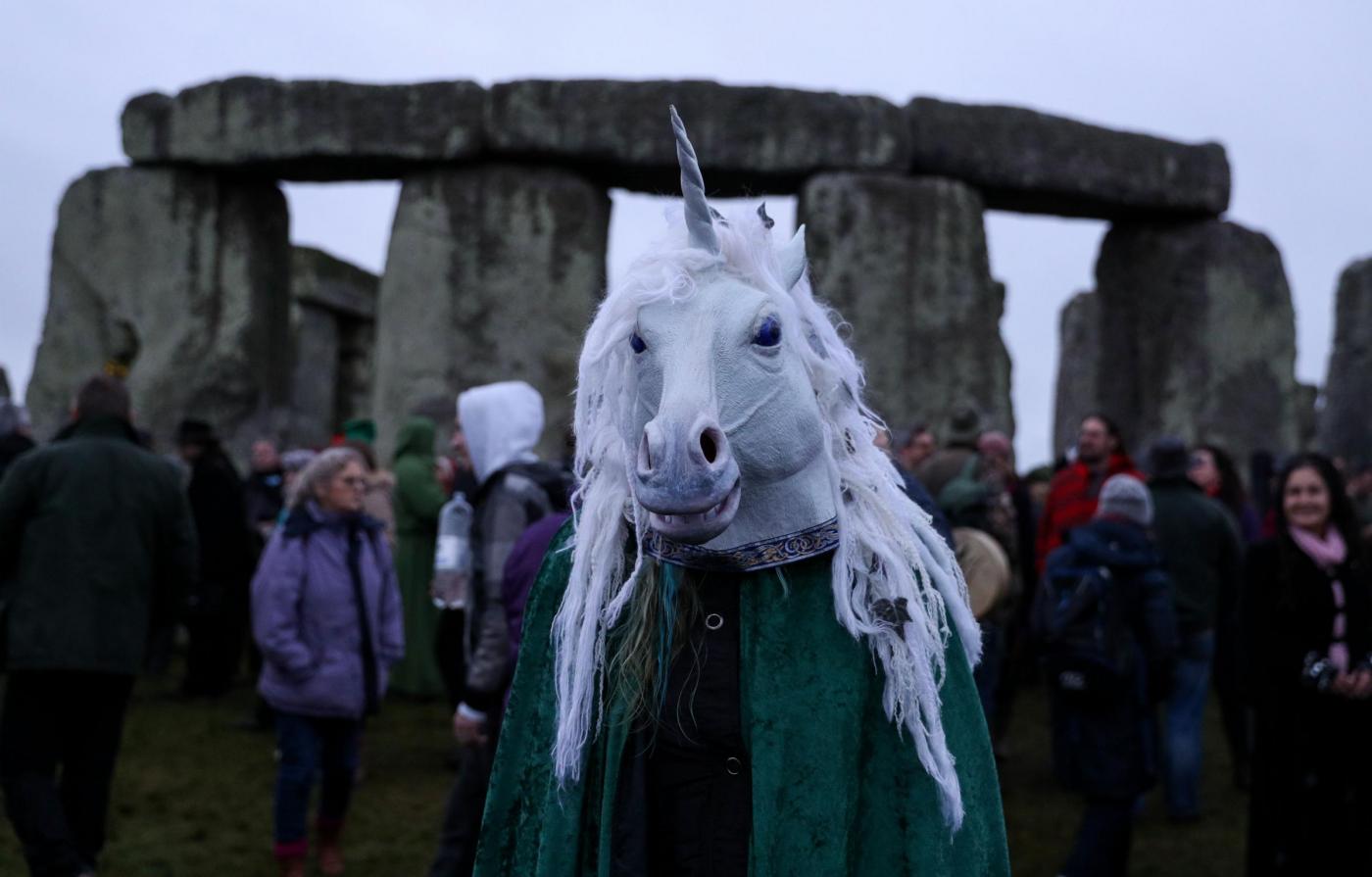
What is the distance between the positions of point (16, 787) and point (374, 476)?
3.79 m

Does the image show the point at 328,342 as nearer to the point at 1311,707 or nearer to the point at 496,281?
the point at 496,281

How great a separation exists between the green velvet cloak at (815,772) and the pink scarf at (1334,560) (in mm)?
2988

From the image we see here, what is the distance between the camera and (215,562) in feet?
27.7

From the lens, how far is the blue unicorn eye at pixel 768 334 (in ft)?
7.25

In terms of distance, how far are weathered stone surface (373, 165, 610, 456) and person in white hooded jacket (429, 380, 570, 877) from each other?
517 centimetres

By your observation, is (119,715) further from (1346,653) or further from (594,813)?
(1346,653)

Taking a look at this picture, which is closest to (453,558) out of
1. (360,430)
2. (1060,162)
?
(360,430)

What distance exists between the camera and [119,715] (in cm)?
500

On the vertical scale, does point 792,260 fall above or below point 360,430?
below

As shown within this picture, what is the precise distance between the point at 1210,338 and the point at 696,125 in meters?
3.96

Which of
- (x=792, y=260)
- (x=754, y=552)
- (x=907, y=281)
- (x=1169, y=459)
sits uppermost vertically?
(x=907, y=281)

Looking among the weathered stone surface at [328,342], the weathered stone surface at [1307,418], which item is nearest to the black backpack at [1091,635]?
the weathered stone surface at [1307,418]

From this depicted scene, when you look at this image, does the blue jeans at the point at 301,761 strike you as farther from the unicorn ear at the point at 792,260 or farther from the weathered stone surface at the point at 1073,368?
the weathered stone surface at the point at 1073,368

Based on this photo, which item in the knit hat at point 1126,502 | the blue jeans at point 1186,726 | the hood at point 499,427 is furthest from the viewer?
the blue jeans at point 1186,726
